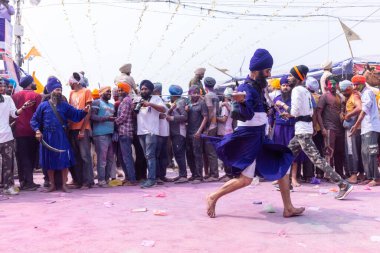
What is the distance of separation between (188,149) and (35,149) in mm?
2937

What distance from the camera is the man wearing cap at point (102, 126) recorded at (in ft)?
25.8

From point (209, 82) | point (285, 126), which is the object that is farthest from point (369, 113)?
point (209, 82)

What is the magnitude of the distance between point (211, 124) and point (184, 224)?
4.10 meters

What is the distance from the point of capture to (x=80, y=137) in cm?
760

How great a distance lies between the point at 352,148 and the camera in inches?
319

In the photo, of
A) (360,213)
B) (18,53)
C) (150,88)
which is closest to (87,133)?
(150,88)

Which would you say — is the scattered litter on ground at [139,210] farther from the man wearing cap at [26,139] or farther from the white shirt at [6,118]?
the man wearing cap at [26,139]

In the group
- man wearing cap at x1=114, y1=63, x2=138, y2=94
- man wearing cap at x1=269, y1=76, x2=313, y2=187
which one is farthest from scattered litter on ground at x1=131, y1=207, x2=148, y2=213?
man wearing cap at x1=114, y1=63, x2=138, y2=94

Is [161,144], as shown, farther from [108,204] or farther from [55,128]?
[108,204]

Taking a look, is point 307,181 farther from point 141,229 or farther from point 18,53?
point 18,53

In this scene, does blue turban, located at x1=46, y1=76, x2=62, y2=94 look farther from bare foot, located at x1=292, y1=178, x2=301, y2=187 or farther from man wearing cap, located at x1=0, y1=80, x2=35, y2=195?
bare foot, located at x1=292, y1=178, x2=301, y2=187

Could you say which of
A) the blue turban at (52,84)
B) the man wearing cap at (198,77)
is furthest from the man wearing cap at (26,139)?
A: the man wearing cap at (198,77)

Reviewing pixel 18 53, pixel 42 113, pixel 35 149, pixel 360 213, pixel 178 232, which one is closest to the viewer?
pixel 178 232

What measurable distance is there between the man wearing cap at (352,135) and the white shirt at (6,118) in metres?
5.99
